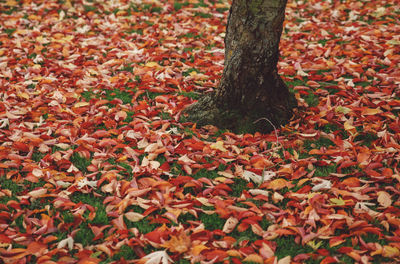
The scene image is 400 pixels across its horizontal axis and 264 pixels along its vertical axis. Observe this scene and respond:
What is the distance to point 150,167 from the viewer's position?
295 cm

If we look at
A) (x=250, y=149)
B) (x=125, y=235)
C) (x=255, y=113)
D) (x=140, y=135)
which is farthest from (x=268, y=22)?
(x=125, y=235)

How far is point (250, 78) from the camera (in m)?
3.32

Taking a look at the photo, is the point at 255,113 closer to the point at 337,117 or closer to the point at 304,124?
the point at 304,124

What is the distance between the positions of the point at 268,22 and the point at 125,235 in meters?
2.07

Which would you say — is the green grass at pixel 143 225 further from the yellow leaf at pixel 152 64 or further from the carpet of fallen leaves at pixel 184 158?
the yellow leaf at pixel 152 64

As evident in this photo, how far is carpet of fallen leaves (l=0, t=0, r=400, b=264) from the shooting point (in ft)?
7.57

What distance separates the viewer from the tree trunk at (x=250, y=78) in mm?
3188

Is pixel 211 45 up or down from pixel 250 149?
up

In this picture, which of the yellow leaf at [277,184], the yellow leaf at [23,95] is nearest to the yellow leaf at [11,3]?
the yellow leaf at [23,95]

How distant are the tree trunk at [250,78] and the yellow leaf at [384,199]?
1.14 meters

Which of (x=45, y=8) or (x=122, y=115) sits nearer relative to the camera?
(x=122, y=115)

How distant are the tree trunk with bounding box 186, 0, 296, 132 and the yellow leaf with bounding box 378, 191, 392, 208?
114 centimetres

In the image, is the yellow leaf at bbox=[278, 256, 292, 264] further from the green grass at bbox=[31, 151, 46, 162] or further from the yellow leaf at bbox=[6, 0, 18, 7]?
the yellow leaf at bbox=[6, 0, 18, 7]

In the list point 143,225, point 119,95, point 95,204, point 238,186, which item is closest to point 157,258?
point 143,225
